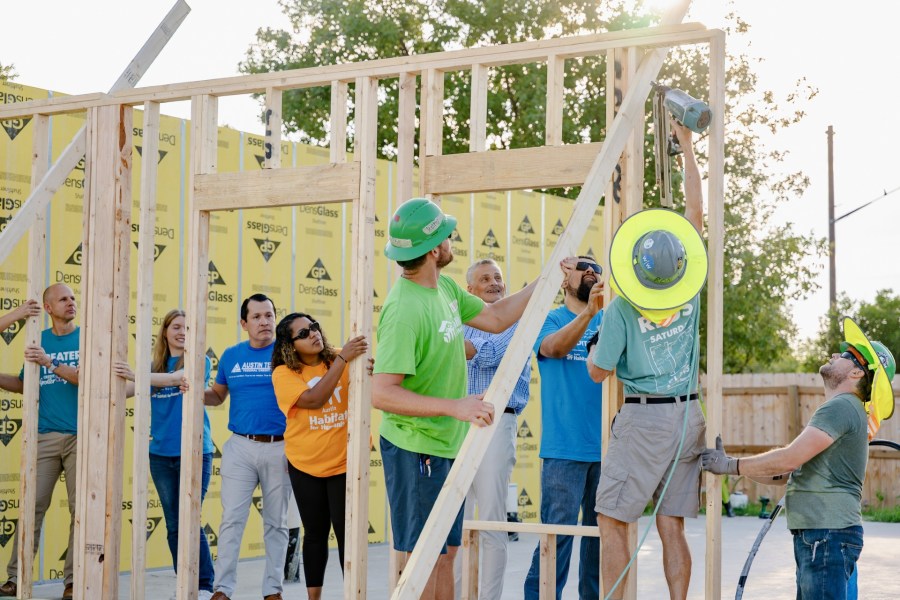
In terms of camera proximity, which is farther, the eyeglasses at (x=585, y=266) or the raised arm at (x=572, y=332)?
the eyeglasses at (x=585, y=266)

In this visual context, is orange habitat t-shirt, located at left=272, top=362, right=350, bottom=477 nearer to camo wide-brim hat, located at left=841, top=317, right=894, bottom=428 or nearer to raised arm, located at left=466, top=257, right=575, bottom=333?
raised arm, located at left=466, top=257, right=575, bottom=333

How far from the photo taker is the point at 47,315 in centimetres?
704

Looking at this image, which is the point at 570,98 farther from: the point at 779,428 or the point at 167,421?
the point at 167,421

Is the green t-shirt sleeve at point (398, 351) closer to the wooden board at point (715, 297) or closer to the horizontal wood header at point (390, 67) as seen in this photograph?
the wooden board at point (715, 297)

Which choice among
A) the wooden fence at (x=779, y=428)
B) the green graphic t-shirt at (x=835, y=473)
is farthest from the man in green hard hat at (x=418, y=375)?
the wooden fence at (x=779, y=428)

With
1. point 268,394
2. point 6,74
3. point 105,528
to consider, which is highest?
point 6,74

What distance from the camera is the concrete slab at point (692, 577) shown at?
21.6 ft

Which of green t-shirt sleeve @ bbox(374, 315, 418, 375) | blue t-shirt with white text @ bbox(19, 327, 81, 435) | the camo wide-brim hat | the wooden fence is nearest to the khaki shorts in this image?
the camo wide-brim hat

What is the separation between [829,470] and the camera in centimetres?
408

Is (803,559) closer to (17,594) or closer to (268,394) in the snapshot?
(268,394)

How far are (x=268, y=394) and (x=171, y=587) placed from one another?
179 cm

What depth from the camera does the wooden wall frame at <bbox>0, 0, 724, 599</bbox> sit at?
4281mm

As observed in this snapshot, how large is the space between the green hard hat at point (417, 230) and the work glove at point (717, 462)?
1.26m

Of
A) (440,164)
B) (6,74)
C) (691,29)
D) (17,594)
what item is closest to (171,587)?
(17,594)
